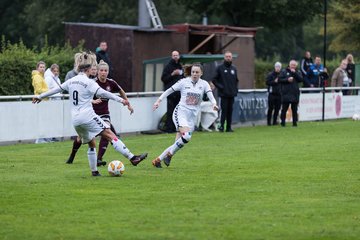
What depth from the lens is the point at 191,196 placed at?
13.2 meters

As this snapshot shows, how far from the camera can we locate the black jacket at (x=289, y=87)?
1203 inches

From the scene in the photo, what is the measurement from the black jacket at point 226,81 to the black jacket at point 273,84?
3.00m

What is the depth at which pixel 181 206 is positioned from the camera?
40.0 ft

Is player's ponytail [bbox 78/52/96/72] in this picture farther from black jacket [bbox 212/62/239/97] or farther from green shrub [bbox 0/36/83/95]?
black jacket [bbox 212/62/239/97]

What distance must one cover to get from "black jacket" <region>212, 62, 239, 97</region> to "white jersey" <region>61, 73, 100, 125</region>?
498 inches

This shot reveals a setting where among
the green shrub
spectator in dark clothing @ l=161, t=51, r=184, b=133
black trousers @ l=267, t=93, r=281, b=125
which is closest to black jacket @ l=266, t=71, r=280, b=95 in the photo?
black trousers @ l=267, t=93, r=281, b=125

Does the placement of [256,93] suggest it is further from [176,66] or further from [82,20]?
[82,20]

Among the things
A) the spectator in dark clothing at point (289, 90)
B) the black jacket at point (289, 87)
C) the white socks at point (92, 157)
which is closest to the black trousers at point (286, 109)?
the spectator in dark clothing at point (289, 90)

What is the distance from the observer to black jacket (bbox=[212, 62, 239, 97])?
91.8 ft

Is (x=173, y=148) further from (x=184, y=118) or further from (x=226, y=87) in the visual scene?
(x=226, y=87)

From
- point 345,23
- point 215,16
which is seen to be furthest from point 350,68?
point 215,16

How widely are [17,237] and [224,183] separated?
5.13 m

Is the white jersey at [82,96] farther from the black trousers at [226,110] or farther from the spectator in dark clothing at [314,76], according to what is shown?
the spectator in dark clothing at [314,76]

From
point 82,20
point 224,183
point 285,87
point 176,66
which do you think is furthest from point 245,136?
point 82,20
